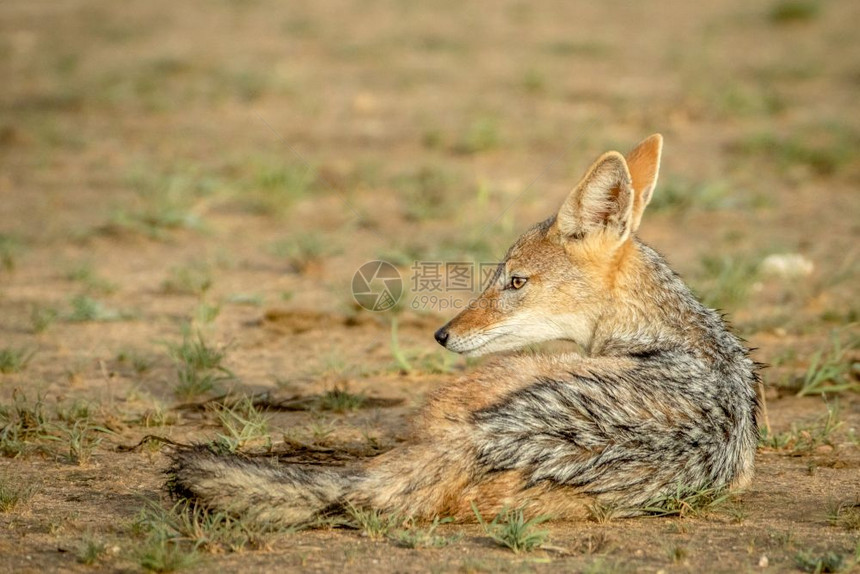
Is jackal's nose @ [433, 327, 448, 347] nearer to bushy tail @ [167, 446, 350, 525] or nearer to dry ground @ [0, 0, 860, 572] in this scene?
dry ground @ [0, 0, 860, 572]

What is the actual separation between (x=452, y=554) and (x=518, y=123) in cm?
935

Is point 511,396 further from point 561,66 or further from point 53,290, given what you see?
point 561,66

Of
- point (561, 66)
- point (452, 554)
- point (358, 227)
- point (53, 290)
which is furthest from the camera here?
point (561, 66)

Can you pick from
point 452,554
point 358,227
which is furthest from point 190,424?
point 358,227

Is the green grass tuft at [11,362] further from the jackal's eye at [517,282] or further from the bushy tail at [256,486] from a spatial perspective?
the jackal's eye at [517,282]

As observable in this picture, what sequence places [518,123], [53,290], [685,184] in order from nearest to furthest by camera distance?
[53,290]
[685,184]
[518,123]

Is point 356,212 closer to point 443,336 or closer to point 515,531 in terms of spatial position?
point 443,336

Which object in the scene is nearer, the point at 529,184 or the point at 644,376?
the point at 644,376

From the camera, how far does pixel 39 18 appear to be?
1834 centimetres

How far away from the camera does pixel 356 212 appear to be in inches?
397

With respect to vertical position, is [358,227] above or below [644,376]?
below

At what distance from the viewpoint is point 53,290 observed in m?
8.10

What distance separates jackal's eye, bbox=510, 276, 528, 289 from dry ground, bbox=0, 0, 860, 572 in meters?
1.02

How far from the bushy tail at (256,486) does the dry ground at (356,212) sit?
0.15m
